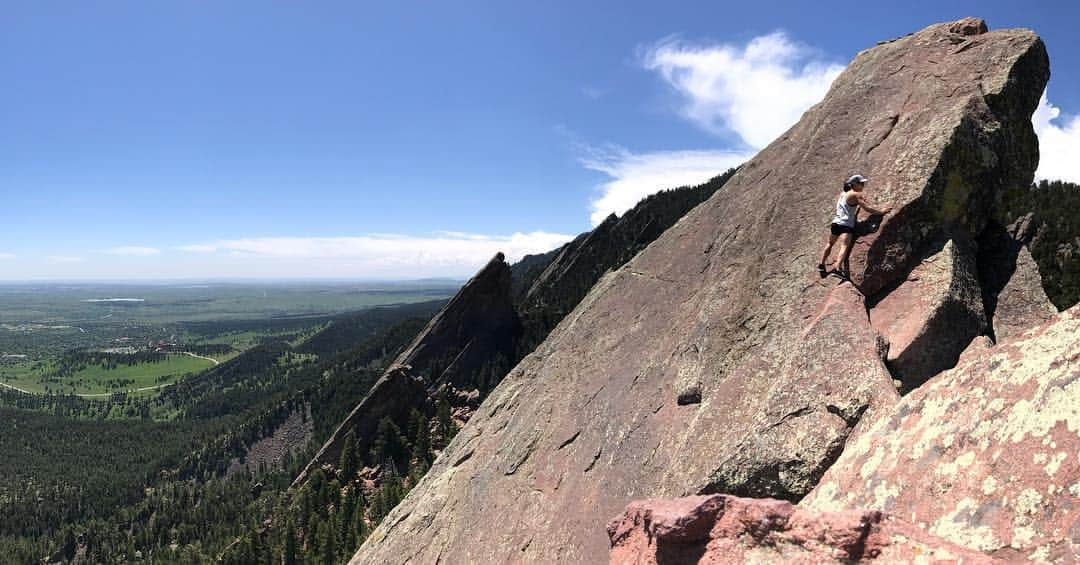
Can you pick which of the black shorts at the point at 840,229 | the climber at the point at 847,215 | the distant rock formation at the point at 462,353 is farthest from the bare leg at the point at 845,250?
the distant rock formation at the point at 462,353

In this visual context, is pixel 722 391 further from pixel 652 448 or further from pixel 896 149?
pixel 896 149

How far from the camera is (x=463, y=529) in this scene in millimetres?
19547

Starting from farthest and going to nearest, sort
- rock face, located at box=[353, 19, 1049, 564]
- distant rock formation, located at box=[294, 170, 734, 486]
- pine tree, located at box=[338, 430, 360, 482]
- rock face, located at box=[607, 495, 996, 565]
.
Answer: distant rock formation, located at box=[294, 170, 734, 486], pine tree, located at box=[338, 430, 360, 482], rock face, located at box=[353, 19, 1049, 564], rock face, located at box=[607, 495, 996, 565]

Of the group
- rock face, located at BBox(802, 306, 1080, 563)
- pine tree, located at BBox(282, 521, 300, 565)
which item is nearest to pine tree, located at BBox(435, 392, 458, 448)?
pine tree, located at BBox(282, 521, 300, 565)

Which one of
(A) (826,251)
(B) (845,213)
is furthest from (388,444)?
(B) (845,213)

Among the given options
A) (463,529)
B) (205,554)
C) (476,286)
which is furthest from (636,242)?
(463,529)

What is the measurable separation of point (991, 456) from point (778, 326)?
691 centimetres

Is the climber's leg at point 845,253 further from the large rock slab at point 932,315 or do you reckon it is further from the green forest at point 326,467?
the green forest at point 326,467

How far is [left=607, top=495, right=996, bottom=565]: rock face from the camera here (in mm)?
7156

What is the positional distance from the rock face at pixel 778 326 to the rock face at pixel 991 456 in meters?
1.60

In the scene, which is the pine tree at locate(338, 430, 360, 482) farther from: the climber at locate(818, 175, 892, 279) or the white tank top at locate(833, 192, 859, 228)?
the white tank top at locate(833, 192, 859, 228)

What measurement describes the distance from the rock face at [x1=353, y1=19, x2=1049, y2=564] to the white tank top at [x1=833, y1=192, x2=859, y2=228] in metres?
0.78

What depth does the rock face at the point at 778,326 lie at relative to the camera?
38.8 ft

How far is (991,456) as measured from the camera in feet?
→ 23.9
